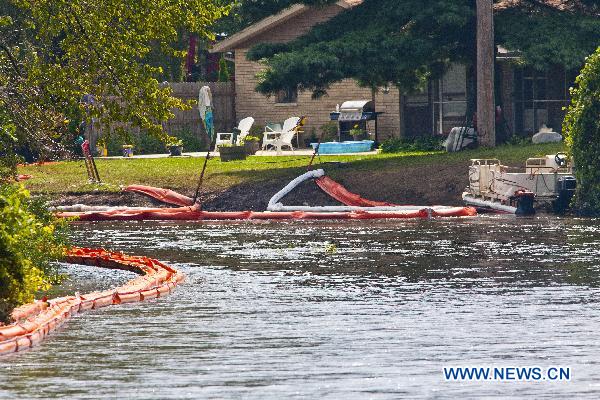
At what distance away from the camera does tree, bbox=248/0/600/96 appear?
4396 centimetres

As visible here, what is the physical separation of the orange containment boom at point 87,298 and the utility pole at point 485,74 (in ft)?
61.8

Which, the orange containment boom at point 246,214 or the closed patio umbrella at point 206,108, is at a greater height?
the closed patio umbrella at point 206,108

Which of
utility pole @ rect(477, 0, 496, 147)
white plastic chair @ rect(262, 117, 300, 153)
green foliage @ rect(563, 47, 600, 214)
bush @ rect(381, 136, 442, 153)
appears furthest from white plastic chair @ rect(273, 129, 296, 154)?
green foliage @ rect(563, 47, 600, 214)

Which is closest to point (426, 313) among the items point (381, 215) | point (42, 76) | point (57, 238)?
point (57, 238)

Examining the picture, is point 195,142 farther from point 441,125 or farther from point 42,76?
point 42,76

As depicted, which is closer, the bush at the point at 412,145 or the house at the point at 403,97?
the bush at the point at 412,145

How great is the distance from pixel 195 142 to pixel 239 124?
297 centimetres

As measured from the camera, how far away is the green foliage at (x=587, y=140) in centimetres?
3644

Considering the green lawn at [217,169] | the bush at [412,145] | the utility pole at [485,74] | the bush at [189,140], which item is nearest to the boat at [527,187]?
the green lawn at [217,169]

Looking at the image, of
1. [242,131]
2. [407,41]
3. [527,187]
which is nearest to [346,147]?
[242,131]

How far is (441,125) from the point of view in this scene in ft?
193

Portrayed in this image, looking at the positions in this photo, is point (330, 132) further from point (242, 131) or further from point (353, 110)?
point (242, 131)

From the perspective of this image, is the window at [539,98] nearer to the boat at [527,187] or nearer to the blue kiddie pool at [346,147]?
the blue kiddie pool at [346,147]

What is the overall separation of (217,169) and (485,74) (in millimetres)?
8609
